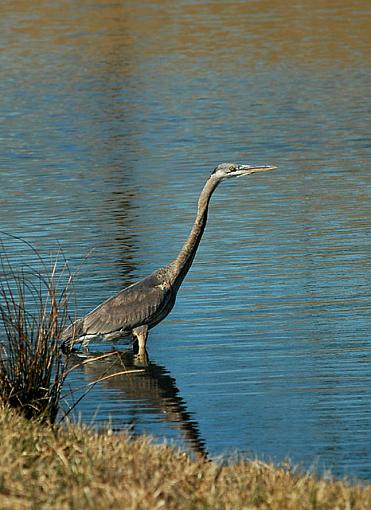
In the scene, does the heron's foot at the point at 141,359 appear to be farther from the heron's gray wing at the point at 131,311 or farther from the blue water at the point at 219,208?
the heron's gray wing at the point at 131,311

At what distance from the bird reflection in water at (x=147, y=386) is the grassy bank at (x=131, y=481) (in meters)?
1.46

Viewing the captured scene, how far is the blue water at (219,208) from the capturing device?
9.01 meters

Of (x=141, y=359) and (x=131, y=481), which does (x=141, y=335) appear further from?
(x=131, y=481)

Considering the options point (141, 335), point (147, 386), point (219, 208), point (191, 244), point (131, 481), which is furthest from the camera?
point (219, 208)

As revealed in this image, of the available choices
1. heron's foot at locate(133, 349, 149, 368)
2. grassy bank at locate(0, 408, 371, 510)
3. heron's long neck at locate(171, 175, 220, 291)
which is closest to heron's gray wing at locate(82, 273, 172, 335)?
heron's long neck at locate(171, 175, 220, 291)

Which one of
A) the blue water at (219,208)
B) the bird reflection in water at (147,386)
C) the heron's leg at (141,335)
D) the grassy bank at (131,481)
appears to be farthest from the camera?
the heron's leg at (141,335)

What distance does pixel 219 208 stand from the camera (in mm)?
16484

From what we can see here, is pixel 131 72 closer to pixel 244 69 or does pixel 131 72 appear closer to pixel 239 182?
pixel 244 69

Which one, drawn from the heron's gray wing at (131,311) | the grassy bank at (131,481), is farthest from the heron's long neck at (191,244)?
the grassy bank at (131,481)

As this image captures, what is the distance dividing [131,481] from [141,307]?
16.4 feet

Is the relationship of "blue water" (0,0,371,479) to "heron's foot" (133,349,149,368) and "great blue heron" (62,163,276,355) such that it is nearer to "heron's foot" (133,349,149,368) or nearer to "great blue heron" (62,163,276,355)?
"heron's foot" (133,349,149,368)

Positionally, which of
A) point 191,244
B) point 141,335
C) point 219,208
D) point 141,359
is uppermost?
point 191,244

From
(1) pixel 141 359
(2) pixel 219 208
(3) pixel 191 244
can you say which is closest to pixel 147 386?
(1) pixel 141 359

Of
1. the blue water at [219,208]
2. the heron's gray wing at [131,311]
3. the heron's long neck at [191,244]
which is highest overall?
the heron's long neck at [191,244]
